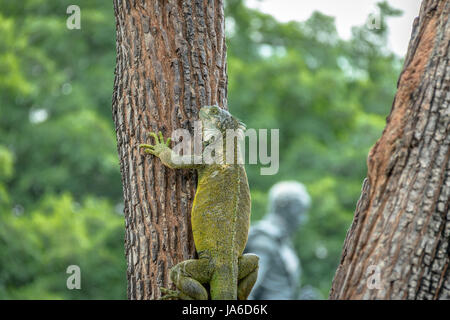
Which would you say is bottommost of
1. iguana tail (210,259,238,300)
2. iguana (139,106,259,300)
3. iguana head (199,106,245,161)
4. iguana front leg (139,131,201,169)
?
iguana tail (210,259,238,300)

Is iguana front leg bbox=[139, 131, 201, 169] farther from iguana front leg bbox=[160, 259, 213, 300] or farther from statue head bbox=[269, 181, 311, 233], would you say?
statue head bbox=[269, 181, 311, 233]

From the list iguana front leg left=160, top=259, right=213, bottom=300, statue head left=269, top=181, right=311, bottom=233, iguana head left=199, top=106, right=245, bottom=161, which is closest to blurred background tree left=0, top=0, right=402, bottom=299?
statue head left=269, top=181, right=311, bottom=233

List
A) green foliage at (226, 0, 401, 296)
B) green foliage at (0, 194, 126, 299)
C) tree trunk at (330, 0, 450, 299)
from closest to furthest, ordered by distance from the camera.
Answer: tree trunk at (330, 0, 450, 299) → green foliage at (0, 194, 126, 299) → green foliage at (226, 0, 401, 296)

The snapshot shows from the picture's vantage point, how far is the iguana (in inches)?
169

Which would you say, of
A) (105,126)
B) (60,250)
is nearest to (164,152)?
(60,250)

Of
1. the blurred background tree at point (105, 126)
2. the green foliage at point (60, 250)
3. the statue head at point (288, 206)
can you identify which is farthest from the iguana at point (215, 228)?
the blurred background tree at point (105, 126)

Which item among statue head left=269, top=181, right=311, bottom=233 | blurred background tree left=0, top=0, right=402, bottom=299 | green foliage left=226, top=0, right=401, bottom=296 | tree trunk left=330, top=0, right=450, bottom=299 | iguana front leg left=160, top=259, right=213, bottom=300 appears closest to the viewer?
tree trunk left=330, top=0, right=450, bottom=299

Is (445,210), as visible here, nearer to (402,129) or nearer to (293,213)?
(402,129)

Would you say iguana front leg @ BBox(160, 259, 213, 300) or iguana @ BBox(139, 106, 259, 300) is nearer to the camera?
iguana front leg @ BBox(160, 259, 213, 300)

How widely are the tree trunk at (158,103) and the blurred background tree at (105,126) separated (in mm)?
8810

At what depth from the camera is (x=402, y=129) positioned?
11.7ft

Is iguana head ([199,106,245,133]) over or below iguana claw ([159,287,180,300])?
over

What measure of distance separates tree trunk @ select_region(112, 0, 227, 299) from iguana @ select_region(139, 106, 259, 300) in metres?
0.08
